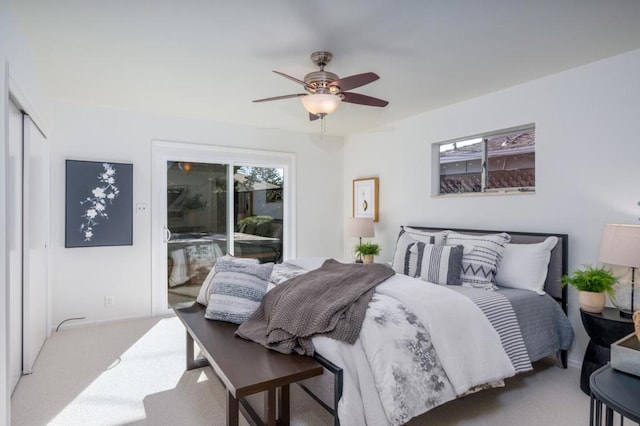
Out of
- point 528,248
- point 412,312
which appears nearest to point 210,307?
point 412,312

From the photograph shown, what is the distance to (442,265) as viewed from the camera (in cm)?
321

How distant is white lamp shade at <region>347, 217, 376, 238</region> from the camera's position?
4832mm

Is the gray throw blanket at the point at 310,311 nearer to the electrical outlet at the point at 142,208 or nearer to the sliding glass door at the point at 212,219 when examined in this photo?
the sliding glass door at the point at 212,219

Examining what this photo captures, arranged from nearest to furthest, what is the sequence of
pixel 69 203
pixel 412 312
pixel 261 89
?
pixel 412 312 → pixel 261 89 → pixel 69 203

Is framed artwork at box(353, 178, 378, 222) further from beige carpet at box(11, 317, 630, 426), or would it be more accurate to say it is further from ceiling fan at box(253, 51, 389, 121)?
beige carpet at box(11, 317, 630, 426)

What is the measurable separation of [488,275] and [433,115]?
6.77 ft

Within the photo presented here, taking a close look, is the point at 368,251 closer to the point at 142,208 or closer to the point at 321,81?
the point at 321,81

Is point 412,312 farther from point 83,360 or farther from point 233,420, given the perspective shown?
point 83,360

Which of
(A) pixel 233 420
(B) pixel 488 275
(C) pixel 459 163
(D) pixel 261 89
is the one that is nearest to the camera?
(A) pixel 233 420

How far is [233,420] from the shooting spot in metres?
1.94

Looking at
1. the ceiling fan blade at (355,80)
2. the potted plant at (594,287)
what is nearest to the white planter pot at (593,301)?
the potted plant at (594,287)

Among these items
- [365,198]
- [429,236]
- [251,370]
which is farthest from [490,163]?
[251,370]

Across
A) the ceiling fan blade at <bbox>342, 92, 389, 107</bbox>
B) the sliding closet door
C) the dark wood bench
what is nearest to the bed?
the dark wood bench

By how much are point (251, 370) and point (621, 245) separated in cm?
252
